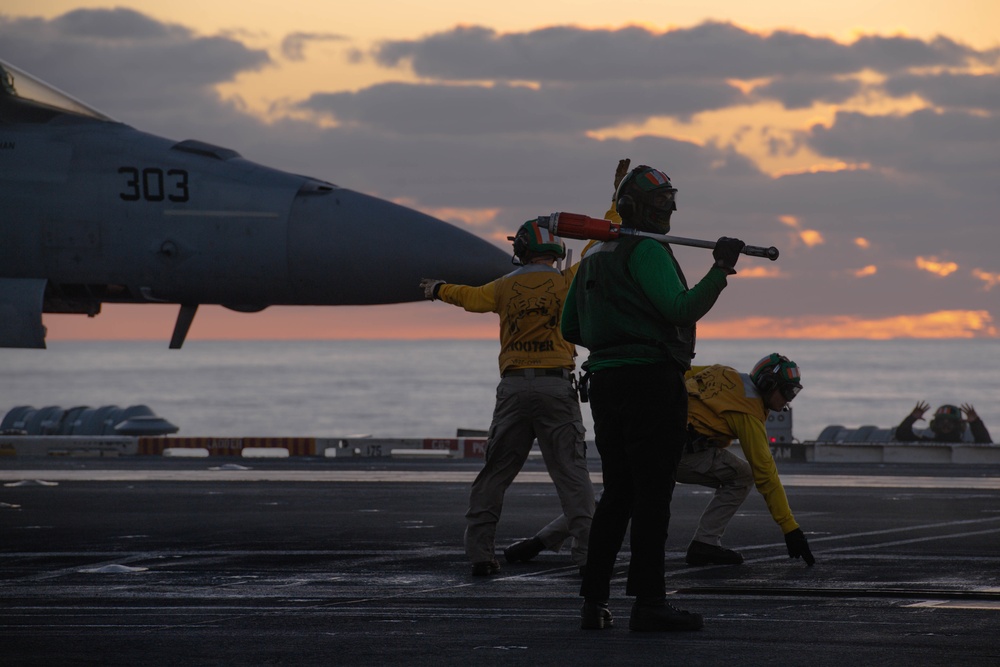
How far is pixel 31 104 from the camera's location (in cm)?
1220

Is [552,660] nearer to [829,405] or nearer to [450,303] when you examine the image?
[450,303]

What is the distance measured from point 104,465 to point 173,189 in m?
13.0

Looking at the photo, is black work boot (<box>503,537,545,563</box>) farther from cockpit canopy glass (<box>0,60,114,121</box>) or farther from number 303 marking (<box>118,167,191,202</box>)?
cockpit canopy glass (<box>0,60,114,121</box>)

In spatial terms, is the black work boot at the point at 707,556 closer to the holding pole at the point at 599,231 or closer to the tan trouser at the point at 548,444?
the tan trouser at the point at 548,444

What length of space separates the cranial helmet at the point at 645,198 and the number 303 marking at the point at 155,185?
5.38 metres

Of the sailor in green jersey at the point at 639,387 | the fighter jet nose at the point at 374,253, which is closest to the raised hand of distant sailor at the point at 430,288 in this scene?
the fighter jet nose at the point at 374,253

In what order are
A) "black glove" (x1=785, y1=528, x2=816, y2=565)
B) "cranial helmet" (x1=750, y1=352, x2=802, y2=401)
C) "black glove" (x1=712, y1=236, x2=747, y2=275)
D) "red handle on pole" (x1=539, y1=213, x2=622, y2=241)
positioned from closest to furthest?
"black glove" (x1=712, y1=236, x2=747, y2=275) → "red handle on pole" (x1=539, y1=213, x2=622, y2=241) → "black glove" (x1=785, y1=528, x2=816, y2=565) → "cranial helmet" (x1=750, y1=352, x2=802, y2=401)

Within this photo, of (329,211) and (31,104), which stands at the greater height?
(31,104)

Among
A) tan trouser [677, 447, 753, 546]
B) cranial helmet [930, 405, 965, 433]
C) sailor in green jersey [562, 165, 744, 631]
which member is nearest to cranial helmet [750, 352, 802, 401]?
tan trouser [677, 447, 753, 546]

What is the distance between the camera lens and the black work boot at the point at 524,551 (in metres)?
9.80

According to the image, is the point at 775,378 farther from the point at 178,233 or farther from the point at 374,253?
the point at 178,233

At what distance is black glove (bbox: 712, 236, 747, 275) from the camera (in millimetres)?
6711

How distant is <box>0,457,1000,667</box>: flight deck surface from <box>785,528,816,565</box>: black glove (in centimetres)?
9

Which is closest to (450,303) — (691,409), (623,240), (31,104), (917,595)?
(691,409)
